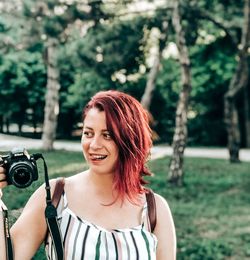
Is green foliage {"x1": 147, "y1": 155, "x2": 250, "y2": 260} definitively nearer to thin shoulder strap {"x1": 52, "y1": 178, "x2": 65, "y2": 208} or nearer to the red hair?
the red hair

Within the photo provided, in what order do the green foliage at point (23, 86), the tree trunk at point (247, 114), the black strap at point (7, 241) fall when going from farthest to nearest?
the tree trunk at point (247, 114)
the green foliage at point (23, 86)
the black strap at point (7, 241)

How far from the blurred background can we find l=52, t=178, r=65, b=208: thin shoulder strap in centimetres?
61

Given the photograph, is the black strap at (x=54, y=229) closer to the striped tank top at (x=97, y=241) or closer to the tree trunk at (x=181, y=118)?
the striped tank top at (x=97, y=241)

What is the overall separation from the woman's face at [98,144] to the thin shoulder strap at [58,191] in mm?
122

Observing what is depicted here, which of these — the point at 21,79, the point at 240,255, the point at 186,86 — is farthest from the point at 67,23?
the point at 21,79

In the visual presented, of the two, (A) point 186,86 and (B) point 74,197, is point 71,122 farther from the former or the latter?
(B) point 74,197

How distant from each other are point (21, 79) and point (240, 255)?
70.0 feet

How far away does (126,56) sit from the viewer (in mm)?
17672

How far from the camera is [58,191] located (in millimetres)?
1962

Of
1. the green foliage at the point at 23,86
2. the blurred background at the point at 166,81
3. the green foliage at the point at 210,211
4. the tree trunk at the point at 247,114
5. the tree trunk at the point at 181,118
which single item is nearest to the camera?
the green foliage at the point at 210,211

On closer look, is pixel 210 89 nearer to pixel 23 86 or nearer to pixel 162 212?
pixel 23 86

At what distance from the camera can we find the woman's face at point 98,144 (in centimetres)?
197

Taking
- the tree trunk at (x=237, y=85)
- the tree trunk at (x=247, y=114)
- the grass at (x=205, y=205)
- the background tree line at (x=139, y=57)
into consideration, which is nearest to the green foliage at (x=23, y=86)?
the background tree line at (x=139, y=57)

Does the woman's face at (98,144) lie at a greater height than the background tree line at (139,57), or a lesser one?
lesser
